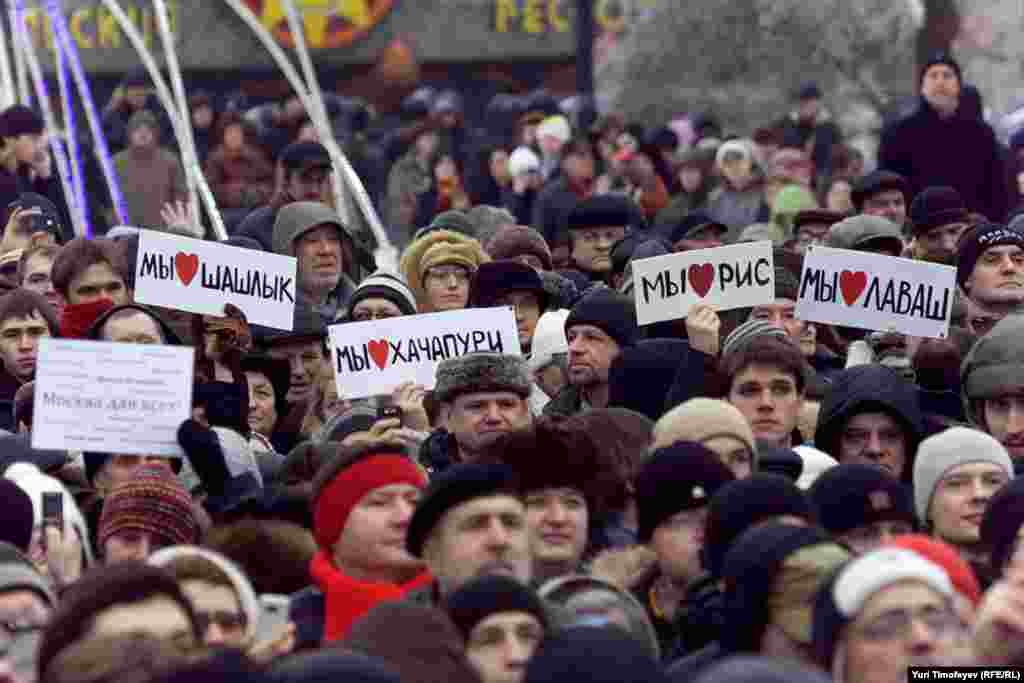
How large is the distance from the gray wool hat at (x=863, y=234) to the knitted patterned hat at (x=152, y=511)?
5.14 metres

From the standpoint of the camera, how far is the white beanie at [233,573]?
8.31m

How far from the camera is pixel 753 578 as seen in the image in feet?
26.4

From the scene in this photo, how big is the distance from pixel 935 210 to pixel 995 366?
3.57 meters

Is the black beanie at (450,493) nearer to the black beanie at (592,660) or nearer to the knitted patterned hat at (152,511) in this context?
the knitted patterned hat at (152,511)

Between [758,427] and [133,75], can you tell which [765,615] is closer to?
[758,427]

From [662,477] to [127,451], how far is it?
1.86m

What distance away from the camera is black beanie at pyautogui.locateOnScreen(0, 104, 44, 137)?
16.8 meters

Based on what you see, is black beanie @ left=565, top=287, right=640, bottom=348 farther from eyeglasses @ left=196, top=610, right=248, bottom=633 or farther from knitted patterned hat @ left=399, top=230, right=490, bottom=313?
eyeglasses @ left=196, top=610, right=248, bottom=633

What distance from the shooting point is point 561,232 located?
17.7m

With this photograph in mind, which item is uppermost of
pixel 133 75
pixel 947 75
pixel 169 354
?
pixel 133 75

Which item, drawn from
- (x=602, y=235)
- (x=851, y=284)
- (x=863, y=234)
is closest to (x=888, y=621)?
(x=851, y=284)

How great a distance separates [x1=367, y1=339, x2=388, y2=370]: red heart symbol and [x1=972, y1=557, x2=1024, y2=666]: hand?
4411 millimetres

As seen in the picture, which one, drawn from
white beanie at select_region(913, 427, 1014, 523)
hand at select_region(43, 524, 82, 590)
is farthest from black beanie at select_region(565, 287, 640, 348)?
hand at select_region(43, 524, 82, 590)

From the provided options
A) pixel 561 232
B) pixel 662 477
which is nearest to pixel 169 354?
pixel 662 477
